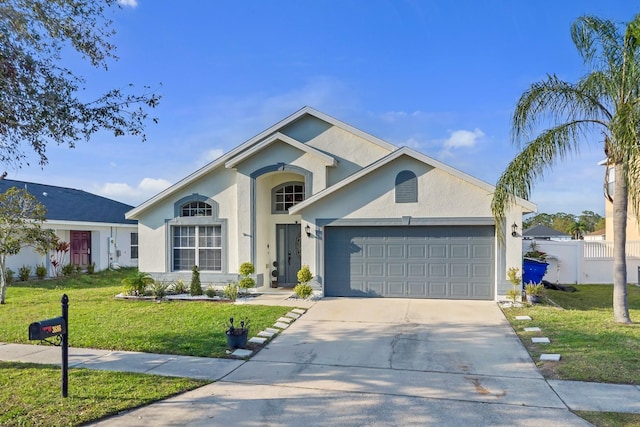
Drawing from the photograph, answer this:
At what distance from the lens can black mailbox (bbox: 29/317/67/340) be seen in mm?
4949

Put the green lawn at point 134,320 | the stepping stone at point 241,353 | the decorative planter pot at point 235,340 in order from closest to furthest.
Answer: the stepping stone at point 241,353 → the decorative planter pot at point 235,340 → the green lawn at point 134,320

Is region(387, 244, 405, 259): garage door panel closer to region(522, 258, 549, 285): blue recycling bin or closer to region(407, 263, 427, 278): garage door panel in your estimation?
region(407, 263, 427, 278): garage door panel

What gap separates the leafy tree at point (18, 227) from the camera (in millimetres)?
12977

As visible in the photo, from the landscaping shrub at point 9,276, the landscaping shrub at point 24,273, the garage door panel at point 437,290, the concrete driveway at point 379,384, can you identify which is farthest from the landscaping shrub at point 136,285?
the garage door panel at point 437,290

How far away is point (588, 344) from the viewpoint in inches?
295

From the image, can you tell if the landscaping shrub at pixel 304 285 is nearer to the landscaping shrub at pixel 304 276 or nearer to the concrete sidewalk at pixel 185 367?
the landscaping shrub at pixel 304 276

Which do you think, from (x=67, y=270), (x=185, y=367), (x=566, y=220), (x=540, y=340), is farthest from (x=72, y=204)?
(x=566, y=220)

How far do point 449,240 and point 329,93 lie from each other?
797cm

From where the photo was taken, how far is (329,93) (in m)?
16.7

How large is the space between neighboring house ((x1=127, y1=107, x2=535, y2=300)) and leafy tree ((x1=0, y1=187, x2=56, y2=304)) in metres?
3.11

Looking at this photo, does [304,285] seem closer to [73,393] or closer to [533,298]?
[533,298]

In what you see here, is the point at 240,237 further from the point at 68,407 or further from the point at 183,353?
the point at 68,407

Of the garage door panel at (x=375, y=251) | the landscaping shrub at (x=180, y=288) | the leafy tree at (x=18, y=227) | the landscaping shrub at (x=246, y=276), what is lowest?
the landscaping shrub at (x=180, y=288)

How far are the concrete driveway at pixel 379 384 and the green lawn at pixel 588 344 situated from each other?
309 mm
